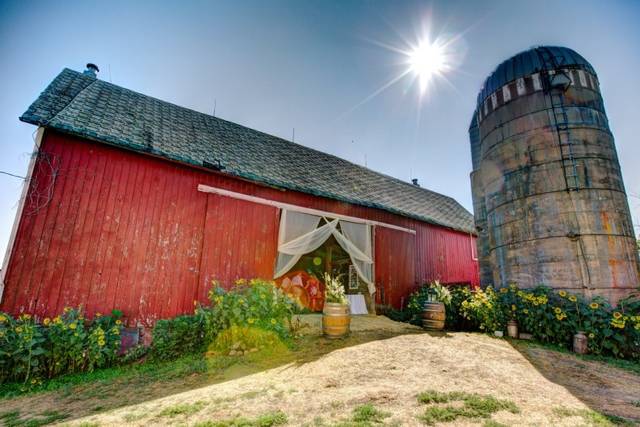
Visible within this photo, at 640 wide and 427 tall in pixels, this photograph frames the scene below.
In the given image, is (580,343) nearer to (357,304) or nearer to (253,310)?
(357,304)

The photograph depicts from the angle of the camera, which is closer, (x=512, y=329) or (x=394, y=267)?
(x=512, y=329)

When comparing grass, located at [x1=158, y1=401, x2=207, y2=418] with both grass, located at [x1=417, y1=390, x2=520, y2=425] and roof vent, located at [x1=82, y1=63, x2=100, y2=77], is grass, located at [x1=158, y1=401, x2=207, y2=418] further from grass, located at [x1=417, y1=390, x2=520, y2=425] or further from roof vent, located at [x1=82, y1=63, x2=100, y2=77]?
roof vent, located at [x1=82, y1=63, x2=100, y2=77]

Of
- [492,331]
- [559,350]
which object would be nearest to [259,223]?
[492,331]

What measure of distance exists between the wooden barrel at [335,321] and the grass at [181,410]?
310 centimetres

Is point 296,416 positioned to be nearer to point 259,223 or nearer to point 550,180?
point 259,223

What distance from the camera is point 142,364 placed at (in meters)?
5.23

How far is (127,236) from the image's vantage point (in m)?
6.12

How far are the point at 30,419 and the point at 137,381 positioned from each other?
1.27m

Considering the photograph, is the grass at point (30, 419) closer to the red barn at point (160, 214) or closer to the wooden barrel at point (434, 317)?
the red barn at point (160, 214)

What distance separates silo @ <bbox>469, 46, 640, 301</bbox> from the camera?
6176mm

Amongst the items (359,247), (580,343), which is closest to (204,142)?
(359,247)

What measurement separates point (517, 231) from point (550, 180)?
133 centimetres

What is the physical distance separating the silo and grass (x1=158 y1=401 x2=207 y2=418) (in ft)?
22.9

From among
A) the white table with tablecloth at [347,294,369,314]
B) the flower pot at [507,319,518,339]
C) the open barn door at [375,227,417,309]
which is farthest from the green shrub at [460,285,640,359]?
the white table with tablecloth at [347,294,369,314]
